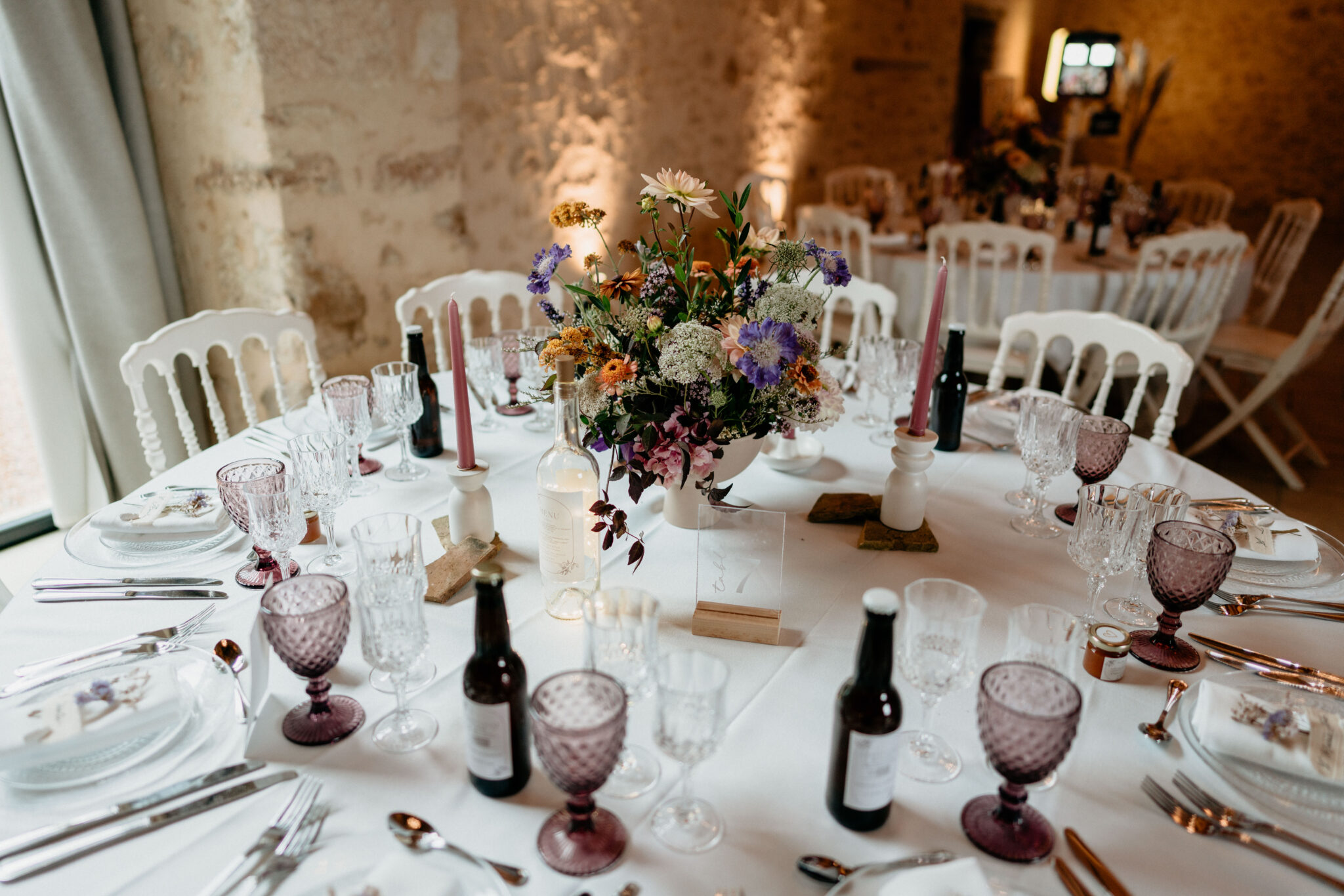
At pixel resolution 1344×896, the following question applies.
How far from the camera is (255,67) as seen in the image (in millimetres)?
2133

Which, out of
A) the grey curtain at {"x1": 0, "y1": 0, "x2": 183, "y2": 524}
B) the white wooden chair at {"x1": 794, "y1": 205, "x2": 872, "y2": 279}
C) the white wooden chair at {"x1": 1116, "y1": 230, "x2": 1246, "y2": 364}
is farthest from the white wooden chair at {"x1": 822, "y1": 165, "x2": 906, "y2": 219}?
the grey curtain at {"x1": 0, "y1": 0, "x2": 183, "y2": 524}

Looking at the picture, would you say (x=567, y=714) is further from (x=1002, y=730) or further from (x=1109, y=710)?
(x=1109, y=710)

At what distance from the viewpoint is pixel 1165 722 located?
89 cm

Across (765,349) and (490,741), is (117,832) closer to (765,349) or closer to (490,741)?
(490,741)

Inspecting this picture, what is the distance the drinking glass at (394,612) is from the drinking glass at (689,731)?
0.85 feet

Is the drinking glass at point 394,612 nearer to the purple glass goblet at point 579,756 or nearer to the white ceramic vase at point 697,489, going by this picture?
the purple glass goblet at point 579,756

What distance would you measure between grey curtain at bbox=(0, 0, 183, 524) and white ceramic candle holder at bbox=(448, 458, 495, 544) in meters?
1.82

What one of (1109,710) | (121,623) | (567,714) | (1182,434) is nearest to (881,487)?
(1109,710)

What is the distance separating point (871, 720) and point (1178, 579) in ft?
1.64

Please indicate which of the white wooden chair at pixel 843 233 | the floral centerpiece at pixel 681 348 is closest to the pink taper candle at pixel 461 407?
the floral centerpiece at pixel 681 348

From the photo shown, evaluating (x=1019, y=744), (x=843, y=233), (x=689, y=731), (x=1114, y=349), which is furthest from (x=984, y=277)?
(x=689, y=731)

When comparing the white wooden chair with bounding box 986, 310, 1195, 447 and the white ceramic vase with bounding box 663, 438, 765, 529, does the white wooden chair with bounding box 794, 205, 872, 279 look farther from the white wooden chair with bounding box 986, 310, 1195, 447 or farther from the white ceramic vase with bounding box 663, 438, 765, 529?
the white ceramic vase with bounding box 663, 438, 765, 529

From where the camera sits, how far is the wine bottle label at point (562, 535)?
102cm

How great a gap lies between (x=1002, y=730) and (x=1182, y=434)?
3.57m
